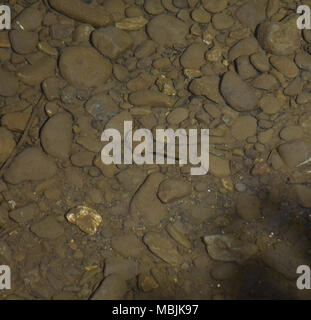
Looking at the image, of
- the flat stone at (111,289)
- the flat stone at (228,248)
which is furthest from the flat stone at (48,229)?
the flat stone at (228,248)

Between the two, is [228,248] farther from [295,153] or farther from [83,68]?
[83,68]

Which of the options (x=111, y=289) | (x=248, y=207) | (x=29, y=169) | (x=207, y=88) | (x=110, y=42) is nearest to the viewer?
(x=111, y=289)

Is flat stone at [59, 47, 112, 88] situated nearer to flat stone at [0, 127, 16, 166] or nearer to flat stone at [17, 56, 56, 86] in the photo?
flat stone at [17, 56, 56, 86]

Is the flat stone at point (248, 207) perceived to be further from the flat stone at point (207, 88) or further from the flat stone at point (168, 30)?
the flat stone at point (168, 30)

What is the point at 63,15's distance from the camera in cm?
261

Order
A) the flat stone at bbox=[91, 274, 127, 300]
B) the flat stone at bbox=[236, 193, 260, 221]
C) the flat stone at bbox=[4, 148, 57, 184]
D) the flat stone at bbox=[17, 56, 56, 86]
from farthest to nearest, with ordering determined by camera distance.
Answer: the flat stone at bbox=[17, 56, 56, 86] < the flat stone at bbox=[4, 148, 57, 184] < the flat stone at bbox=[236, 193, 260, 221] < the flat stone at bbox=[91, 274, 127, 300]

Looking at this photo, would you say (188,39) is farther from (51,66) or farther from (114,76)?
(51,66)

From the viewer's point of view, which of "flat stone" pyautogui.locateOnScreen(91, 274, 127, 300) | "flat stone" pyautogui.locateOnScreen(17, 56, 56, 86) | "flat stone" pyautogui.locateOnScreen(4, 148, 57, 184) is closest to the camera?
"flat stone" pyautogui.locateOnScreen(91, 274, 127, 300)

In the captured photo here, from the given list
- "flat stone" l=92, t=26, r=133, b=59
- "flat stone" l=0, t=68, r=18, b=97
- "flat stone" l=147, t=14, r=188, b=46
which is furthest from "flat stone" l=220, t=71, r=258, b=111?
"flat stone" l=0, t=68, r=18, b=97

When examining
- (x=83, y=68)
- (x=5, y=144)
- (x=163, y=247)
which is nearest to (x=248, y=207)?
(x=163, y=247)

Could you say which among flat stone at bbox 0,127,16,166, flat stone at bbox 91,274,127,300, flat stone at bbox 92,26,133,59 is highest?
flat stone at bbox 92,26,133,59

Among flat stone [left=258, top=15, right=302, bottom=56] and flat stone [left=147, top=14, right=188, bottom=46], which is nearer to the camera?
flat stone [left=258, top=15, right=302, bottom=56]

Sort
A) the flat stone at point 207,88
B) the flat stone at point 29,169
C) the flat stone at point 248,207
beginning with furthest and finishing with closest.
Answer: the flat stone at point 207,88 < the flat stone at point 29,169 < the flat stone at point 248,207

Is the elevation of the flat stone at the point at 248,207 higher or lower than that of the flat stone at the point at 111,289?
higher
